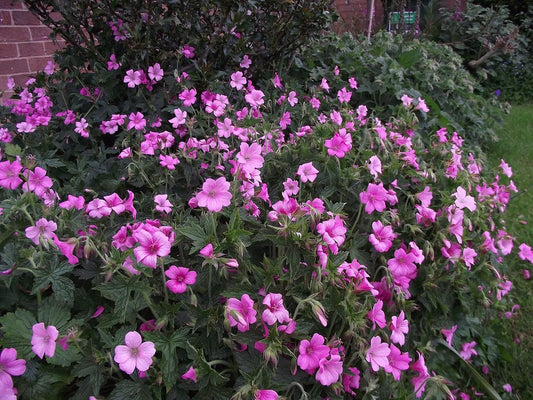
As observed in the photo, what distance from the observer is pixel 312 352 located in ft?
3.42

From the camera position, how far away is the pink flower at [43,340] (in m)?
0.91

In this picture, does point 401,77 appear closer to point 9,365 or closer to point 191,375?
point 191,375

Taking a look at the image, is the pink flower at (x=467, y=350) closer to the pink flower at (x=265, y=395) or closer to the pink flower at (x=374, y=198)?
the pink flower at (x=374, y=198)

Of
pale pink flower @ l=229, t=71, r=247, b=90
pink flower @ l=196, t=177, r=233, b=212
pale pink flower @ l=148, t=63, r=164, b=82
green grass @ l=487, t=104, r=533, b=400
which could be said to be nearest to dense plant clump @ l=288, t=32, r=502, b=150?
green grass @ l=487, t=104, r=533, b=400

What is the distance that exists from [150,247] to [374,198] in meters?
0.77

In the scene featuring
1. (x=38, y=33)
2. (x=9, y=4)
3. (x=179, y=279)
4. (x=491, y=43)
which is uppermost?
(x=179, y=279)

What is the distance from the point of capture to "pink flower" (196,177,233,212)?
1112mm

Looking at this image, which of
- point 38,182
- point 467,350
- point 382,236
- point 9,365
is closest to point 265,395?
point 9,365

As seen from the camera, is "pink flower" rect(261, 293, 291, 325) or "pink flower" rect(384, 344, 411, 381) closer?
"pink flower" rect(261, 293, 291, 325)

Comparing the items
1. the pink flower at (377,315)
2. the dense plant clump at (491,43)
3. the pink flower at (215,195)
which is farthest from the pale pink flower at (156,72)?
the dense plant clump at (491,43)

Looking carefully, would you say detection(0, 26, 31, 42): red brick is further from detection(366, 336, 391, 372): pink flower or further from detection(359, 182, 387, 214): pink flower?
detection(366, 336, 391, 372): pink flower

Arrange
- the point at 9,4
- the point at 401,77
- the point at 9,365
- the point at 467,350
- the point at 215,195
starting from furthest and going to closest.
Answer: the point at 9,4
the point at 401,77
the point at 467,350
the point at 215,195
the point at 9,365

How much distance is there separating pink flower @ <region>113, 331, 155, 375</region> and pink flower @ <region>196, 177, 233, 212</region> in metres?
0.36

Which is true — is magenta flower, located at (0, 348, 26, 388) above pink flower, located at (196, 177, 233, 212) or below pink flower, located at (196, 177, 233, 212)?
below
